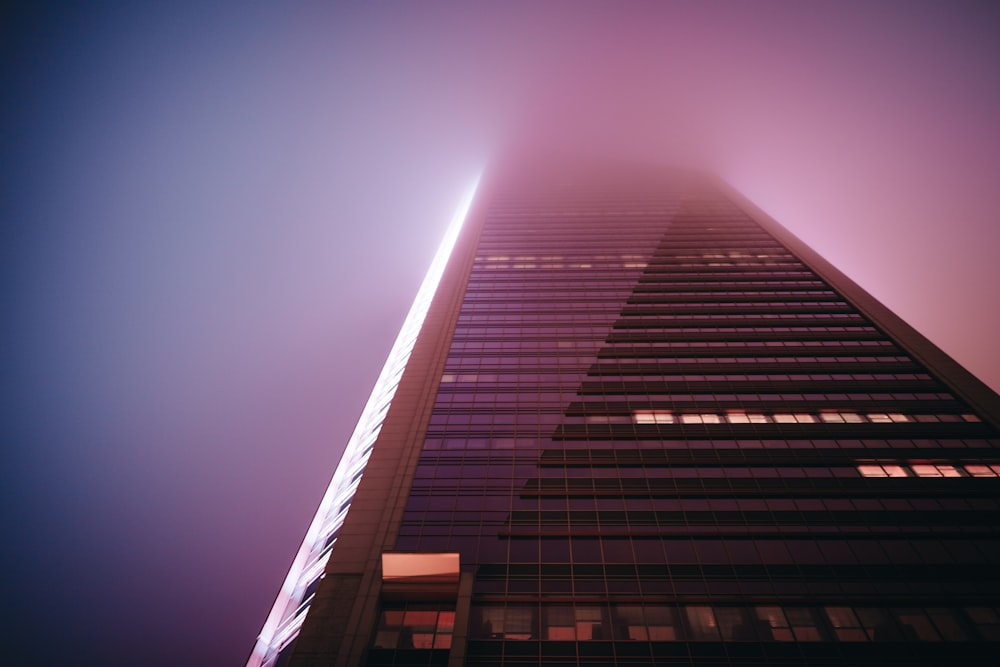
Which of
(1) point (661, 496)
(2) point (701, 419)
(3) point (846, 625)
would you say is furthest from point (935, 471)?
(1) point (661, 496)

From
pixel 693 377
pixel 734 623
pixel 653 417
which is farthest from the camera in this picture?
pixel 693 377

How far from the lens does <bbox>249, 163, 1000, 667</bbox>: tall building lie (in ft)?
83.3

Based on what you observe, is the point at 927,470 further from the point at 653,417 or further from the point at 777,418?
the point at 653,417

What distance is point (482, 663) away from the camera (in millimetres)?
24500

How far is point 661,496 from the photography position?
32750mm

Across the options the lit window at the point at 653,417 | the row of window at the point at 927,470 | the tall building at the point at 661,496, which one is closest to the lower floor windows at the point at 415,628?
the tall building at the point at 661,496

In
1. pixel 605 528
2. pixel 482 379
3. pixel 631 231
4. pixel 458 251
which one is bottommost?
pixel 605 528

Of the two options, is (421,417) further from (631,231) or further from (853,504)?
(631,231)

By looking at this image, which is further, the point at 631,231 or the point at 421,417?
the point at 631,231

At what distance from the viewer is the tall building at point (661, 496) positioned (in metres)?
25.4

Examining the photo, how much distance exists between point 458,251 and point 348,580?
50785mm

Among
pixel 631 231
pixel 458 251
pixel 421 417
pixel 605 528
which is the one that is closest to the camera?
pixel 605 528

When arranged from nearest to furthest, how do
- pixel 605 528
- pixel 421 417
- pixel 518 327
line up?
pixel 605 528
pixel 421 417
pixel 518 327

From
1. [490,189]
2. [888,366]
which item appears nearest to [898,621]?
[888,366]
